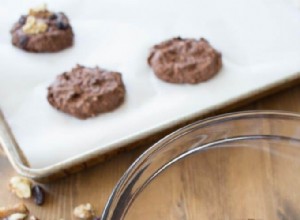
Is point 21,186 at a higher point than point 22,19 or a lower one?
lower

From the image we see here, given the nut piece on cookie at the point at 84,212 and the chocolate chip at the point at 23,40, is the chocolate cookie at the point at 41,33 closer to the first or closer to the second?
the chocolate chip at the point at 23,40

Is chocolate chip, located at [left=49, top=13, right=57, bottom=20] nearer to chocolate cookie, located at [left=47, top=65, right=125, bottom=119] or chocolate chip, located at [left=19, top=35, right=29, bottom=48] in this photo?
chocolate chip, located at [left=19, top=35, right=29, bottom=48]

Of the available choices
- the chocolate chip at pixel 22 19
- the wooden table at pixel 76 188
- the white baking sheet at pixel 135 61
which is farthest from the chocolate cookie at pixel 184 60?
the chocolate chip at pixel 22 19

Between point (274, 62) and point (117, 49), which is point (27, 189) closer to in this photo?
point (117, 49)

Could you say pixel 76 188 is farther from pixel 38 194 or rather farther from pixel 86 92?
pixel 86 92

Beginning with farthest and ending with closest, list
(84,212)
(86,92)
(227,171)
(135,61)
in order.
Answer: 1. (135,61)
2. (86,92)
3. (84,212)
4. (227,171)

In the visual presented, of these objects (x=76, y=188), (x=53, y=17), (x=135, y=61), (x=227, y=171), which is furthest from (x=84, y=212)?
(x=53, y=17)

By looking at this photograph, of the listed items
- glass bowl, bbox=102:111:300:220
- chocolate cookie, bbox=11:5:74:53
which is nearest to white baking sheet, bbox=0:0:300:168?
chocolate cookie, bbox=11:5:74:53
